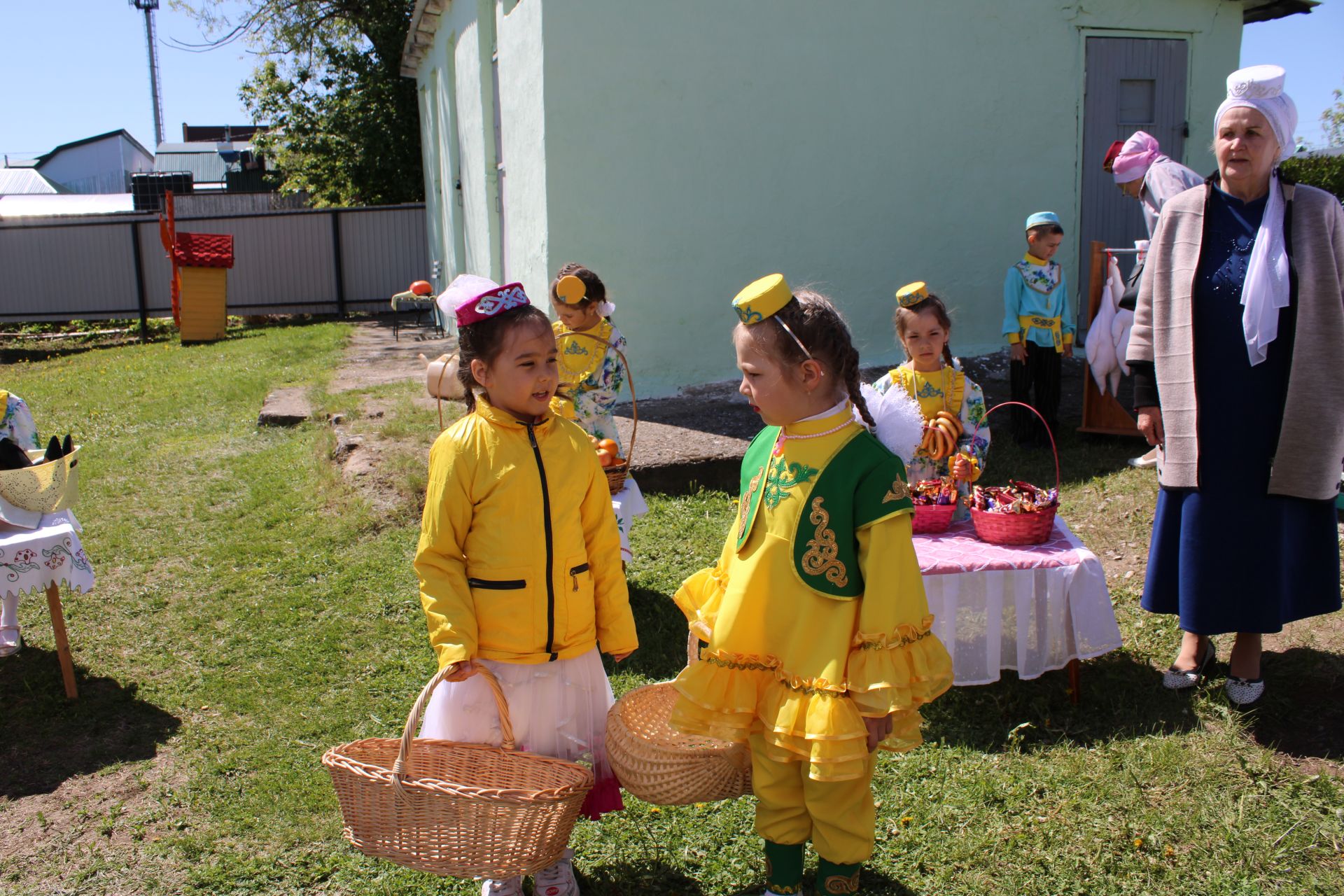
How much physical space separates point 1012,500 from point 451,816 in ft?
8.43

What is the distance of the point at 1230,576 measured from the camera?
3.45m

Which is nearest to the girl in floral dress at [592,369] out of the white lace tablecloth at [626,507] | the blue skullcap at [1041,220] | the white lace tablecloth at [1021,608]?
the white lace tablecloth at [626,507]

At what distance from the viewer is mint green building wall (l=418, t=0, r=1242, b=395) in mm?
7754

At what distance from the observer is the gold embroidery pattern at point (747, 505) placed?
253 centimetres

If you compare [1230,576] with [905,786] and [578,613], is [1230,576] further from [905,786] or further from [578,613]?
[578,613]

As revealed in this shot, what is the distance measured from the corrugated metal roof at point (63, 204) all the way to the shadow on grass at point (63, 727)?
24.1 metres

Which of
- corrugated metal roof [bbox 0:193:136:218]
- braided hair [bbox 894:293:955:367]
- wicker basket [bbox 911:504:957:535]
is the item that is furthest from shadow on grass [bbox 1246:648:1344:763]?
corrugated metal roof [bbox 0:193:136:218]

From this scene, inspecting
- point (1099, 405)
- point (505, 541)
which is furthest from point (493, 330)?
point (1099, 405)

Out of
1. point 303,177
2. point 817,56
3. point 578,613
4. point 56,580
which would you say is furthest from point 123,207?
point 578,613

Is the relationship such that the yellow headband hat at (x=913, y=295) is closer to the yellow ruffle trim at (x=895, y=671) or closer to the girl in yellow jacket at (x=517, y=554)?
the girl in yellow jacket at (x=517, y=554)

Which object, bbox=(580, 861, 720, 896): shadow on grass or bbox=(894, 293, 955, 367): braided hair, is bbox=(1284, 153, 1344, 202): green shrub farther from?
bbox=(580, 861, 720, 896): shadow on grass

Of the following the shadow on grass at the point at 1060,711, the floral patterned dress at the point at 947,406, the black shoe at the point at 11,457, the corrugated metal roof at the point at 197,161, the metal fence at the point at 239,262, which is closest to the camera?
the shadow on grass at the point at 1060,711

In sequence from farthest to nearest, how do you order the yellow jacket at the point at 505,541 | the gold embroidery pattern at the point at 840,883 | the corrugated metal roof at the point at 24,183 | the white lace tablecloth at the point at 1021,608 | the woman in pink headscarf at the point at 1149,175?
the corrugated metal roof at the point at 24,183, the woman in pink headscarf at the point at 1149,175, the white lace tablecloth at the point at 1021,608, the yellow jacket at the point at 505,541, the gold embroidery pattern at the point at 840,883

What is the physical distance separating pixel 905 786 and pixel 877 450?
152 cm
